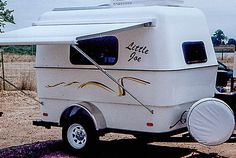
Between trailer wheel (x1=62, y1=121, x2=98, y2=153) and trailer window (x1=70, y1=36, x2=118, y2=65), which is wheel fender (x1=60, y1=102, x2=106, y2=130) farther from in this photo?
trailer window (x1=70, y1=36, x2=118, y2=65)

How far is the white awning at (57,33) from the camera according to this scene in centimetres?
788

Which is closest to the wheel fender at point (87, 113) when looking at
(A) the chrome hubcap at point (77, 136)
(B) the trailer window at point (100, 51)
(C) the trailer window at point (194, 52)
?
(A) the chrome hubcap at point (77, 136)

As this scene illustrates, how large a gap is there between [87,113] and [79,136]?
0.54 metres

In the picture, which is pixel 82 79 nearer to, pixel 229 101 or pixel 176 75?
pixel 176 75

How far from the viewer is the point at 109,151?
9555 mm

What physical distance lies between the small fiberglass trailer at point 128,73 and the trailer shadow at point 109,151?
0.39 meters

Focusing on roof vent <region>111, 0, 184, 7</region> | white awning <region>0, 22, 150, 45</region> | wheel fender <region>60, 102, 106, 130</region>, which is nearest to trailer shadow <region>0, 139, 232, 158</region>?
wheel fender <region>60, 102, 106, 130</region>

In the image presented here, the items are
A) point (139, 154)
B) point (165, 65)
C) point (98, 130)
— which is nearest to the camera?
point (165, 65)

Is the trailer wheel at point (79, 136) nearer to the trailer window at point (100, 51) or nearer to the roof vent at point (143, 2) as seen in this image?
the trailer window at point (100, 51)

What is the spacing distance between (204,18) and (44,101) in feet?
11.0

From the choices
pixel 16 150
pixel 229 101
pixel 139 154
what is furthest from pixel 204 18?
pixel 16 150

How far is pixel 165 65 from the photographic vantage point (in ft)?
25.9

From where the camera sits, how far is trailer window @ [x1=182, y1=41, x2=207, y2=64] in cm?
839

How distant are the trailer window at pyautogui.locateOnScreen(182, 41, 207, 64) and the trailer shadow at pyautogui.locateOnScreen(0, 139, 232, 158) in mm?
1769
